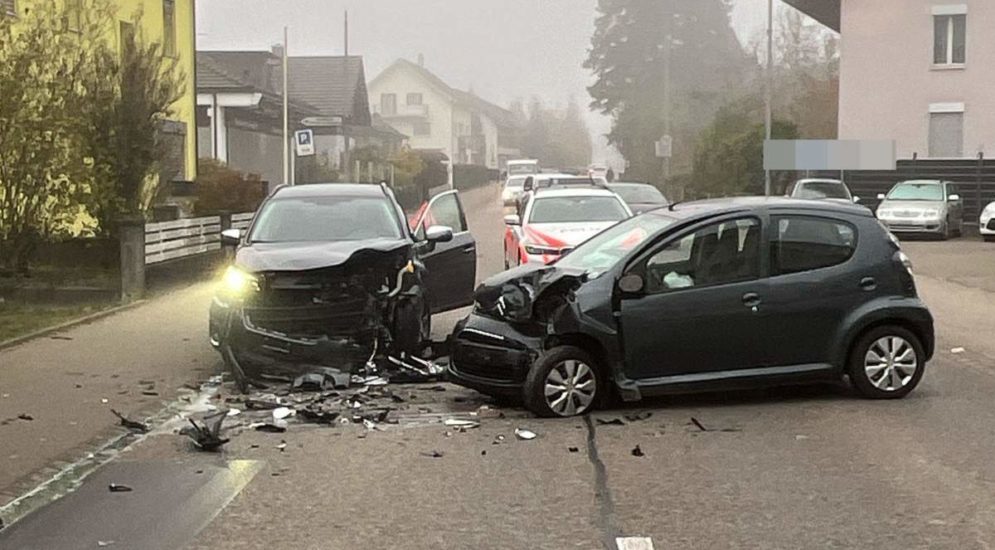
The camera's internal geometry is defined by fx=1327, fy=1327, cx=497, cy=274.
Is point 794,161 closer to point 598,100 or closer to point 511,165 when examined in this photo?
point 511,165

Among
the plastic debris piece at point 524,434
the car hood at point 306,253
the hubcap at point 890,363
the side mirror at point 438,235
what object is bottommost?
the plastic debris piece at point 524,434

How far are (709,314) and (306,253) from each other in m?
3.79

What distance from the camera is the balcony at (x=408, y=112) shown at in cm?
11475

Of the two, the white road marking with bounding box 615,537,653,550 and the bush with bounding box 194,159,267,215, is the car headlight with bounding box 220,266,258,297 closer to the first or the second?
the white road marking with bounding box 615,537,653,550

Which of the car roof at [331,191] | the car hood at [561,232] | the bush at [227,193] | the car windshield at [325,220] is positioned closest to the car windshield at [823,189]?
the bush at [227,193]

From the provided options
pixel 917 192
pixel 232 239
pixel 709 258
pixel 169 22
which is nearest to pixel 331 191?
pixel 232 239

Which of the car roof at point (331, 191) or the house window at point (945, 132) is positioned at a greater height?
the house window at point (945, 132)

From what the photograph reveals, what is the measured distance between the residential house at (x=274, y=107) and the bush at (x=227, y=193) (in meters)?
10.9

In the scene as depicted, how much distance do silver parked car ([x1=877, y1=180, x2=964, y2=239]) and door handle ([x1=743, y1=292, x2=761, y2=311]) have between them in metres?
26.2

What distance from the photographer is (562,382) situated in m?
9.67

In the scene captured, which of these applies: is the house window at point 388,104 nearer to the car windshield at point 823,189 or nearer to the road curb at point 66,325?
the car windshield at point 823,189

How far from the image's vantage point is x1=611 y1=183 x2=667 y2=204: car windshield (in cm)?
3007

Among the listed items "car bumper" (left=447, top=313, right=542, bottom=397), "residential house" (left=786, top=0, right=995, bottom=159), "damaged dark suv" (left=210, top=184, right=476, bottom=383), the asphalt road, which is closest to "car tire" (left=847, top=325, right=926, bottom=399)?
the asphalt road

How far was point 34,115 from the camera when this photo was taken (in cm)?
1750
